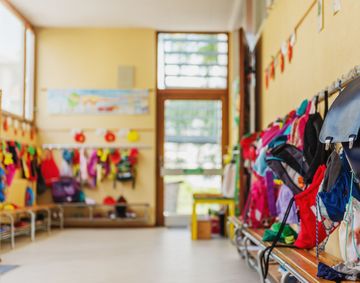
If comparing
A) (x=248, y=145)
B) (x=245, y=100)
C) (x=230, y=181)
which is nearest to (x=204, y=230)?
(x=230, y=181)

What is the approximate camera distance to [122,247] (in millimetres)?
6664

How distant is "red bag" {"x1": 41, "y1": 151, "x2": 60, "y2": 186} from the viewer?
908 centimetres

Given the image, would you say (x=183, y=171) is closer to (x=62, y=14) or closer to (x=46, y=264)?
(x=62, y=14)

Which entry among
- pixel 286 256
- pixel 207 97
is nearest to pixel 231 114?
pixel 207 97

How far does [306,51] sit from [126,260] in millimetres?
2843

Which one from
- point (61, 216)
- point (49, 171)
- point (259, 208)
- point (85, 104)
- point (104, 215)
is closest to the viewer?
point (259, 208)

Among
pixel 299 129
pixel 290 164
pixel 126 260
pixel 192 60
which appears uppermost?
pixel 192 60

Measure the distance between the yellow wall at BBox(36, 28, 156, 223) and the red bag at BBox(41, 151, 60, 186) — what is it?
0.40 m

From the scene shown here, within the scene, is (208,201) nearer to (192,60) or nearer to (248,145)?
(248,145)

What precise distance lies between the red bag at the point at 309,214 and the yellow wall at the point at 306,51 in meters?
0.16

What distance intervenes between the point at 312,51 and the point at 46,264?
3.28m

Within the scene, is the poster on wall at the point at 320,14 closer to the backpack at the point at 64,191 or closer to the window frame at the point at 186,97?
the window frame at the point at 186,97

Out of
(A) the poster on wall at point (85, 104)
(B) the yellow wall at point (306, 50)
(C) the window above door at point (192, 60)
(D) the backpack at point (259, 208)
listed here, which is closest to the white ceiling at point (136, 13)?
(C) the window above door at point (192, 60)

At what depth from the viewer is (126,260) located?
559cm
